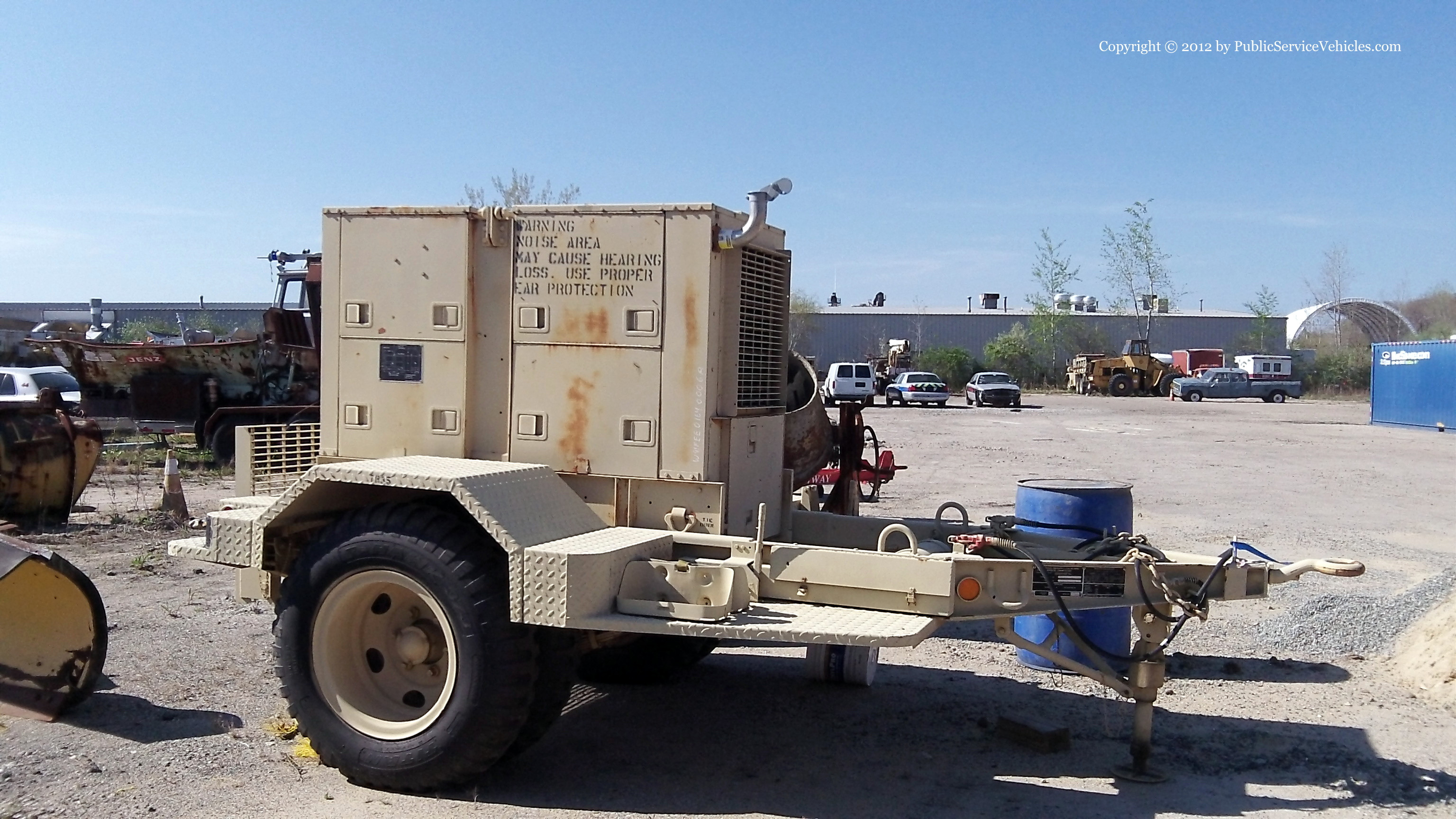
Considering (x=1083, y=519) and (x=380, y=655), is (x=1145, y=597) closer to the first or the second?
(x=1083, y=519)

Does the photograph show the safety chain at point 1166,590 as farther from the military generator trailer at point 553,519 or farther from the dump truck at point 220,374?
the dump truck at point 220,374

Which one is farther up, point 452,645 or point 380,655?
point 452,645

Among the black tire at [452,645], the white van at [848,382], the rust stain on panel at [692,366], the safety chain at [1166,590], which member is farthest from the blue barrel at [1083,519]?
the white van at [848,382]

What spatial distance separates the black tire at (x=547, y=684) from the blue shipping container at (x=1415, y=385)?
1320 inches

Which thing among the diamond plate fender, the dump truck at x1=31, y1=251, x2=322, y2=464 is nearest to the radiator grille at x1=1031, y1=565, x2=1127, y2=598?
the diamond plate fender

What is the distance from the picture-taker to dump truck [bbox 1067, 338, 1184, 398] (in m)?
55.0

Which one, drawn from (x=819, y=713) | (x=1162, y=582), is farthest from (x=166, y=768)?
(x=1162, y=582)

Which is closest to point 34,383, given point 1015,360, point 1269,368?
point 1269,368

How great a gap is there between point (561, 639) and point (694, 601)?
611 millimetres

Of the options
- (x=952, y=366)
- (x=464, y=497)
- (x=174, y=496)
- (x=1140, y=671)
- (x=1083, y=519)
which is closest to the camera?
(x=464, y=497)

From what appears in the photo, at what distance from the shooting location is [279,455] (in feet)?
20.1

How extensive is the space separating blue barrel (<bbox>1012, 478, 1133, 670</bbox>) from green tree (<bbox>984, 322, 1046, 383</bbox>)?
61078 millimetres

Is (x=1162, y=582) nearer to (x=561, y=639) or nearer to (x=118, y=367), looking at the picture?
(x=561, y=639)

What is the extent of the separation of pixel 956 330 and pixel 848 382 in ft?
118
